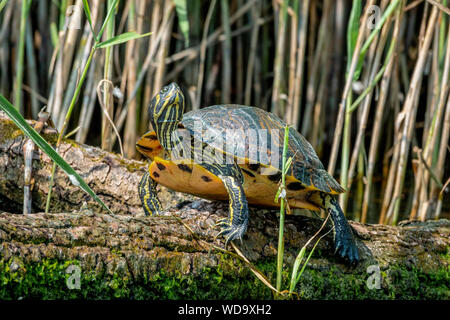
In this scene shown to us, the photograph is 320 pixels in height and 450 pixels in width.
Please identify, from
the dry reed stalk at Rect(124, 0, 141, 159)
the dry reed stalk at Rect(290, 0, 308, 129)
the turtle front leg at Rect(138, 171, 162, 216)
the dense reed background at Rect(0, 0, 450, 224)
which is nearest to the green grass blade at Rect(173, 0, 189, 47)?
the dense reed background at Rect(0, 0, 450, 224)

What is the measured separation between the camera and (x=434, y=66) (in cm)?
280

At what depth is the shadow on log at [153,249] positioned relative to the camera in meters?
1.31

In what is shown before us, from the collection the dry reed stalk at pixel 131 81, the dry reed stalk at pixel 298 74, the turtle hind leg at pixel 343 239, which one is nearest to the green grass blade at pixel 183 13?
the dry reed stalk at pixel 131 81

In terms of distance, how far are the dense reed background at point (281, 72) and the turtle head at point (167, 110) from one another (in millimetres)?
336

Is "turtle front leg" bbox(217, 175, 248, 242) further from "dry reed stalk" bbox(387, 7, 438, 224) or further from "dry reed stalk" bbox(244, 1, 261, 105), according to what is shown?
"dry reed stalk" bbox(244, 1, 261, 105)

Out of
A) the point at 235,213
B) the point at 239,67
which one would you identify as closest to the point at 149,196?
the point at 235,213

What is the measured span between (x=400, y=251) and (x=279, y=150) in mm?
560

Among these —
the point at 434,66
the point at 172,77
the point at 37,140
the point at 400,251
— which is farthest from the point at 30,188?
the point at 434,66

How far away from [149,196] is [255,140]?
0.47 metres

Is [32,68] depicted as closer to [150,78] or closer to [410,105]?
[150,78]

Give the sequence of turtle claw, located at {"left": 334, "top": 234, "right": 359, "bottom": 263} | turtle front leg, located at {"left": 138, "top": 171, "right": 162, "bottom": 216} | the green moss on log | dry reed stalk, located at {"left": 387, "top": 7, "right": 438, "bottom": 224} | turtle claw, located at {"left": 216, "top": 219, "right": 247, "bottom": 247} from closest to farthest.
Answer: the green moss on log, turtle claw, located at {"left": 216, "top": 219, "right": 247, "bottom": 247}, turtle claw, located at {"left": 334, "top": 234, "right": 359, "bottom": 263}, turtle front leg, located at {"left": 138, "top": 171, "right": 162, "bottom": 216}, dry reed stalk, located at {"left": 387, "top": 7, "right": 438, "bottom": 224}

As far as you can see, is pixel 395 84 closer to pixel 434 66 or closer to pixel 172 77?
pixel 434 66

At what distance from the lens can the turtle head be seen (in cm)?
191

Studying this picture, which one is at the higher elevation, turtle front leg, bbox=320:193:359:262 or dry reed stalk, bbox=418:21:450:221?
dry reed stalk, bbox=418:21:450:221
